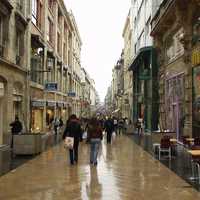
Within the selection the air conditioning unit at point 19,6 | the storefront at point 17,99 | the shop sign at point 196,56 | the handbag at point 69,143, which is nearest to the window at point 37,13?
the air conditioning unit at point 19,6

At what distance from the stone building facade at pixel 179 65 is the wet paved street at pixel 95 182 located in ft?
19.0

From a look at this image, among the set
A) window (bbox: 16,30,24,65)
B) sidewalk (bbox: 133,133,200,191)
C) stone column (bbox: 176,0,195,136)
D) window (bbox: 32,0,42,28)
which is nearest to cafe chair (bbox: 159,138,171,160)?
sidewalk (bbox: 133,133,200,191)

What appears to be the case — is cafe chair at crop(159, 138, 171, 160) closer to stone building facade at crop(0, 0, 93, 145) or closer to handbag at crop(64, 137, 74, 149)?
handbag at crop(64, 137, 74, 149)

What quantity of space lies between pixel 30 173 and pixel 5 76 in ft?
35.1

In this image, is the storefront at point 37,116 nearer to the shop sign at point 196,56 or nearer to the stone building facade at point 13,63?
the stone building facade at point 13,63

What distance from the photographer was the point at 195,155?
11.3 metres

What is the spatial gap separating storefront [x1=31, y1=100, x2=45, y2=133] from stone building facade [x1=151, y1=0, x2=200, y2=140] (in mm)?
9189

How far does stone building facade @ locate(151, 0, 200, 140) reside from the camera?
20.4 meters

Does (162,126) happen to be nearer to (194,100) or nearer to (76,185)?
(194,100)

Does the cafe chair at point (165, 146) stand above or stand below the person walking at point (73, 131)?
below

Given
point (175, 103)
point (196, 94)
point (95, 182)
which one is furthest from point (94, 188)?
point (175, 103)

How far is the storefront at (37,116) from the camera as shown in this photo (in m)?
32.5

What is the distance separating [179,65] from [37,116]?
15260mm

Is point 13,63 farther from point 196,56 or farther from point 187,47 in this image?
point 196,56
